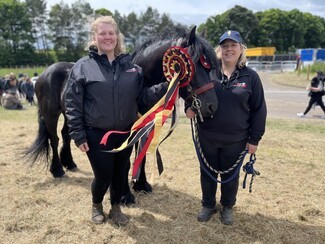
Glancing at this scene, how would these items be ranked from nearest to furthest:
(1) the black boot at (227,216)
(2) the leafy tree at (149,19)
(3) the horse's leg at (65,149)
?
(1) the black boot at (227,216), (3) the horse's leg at (65,149), (2) the leafy tree at (149,19)

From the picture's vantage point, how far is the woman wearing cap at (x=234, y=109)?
3.10 metres

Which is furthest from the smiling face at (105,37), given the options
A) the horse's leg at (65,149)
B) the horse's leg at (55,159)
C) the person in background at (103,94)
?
the horse's leg at (65,149)

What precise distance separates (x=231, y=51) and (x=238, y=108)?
0.57 metres

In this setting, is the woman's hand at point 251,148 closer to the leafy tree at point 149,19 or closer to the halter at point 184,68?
the halter at point 184,68

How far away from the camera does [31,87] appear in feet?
50.0

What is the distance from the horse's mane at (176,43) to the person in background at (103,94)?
41 cm

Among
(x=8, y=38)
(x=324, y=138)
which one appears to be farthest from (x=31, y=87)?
(x=8, y=38)

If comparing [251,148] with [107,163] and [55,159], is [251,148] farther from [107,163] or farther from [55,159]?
[55,159]

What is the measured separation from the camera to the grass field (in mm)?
3354

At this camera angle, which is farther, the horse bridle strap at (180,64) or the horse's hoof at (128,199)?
the horse's hoof at (128,199)

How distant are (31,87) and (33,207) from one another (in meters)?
12.5

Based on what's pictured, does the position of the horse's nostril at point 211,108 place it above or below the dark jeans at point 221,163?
above

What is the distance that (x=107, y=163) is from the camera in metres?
3.18

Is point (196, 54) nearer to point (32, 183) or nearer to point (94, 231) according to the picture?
point (94, 231)
